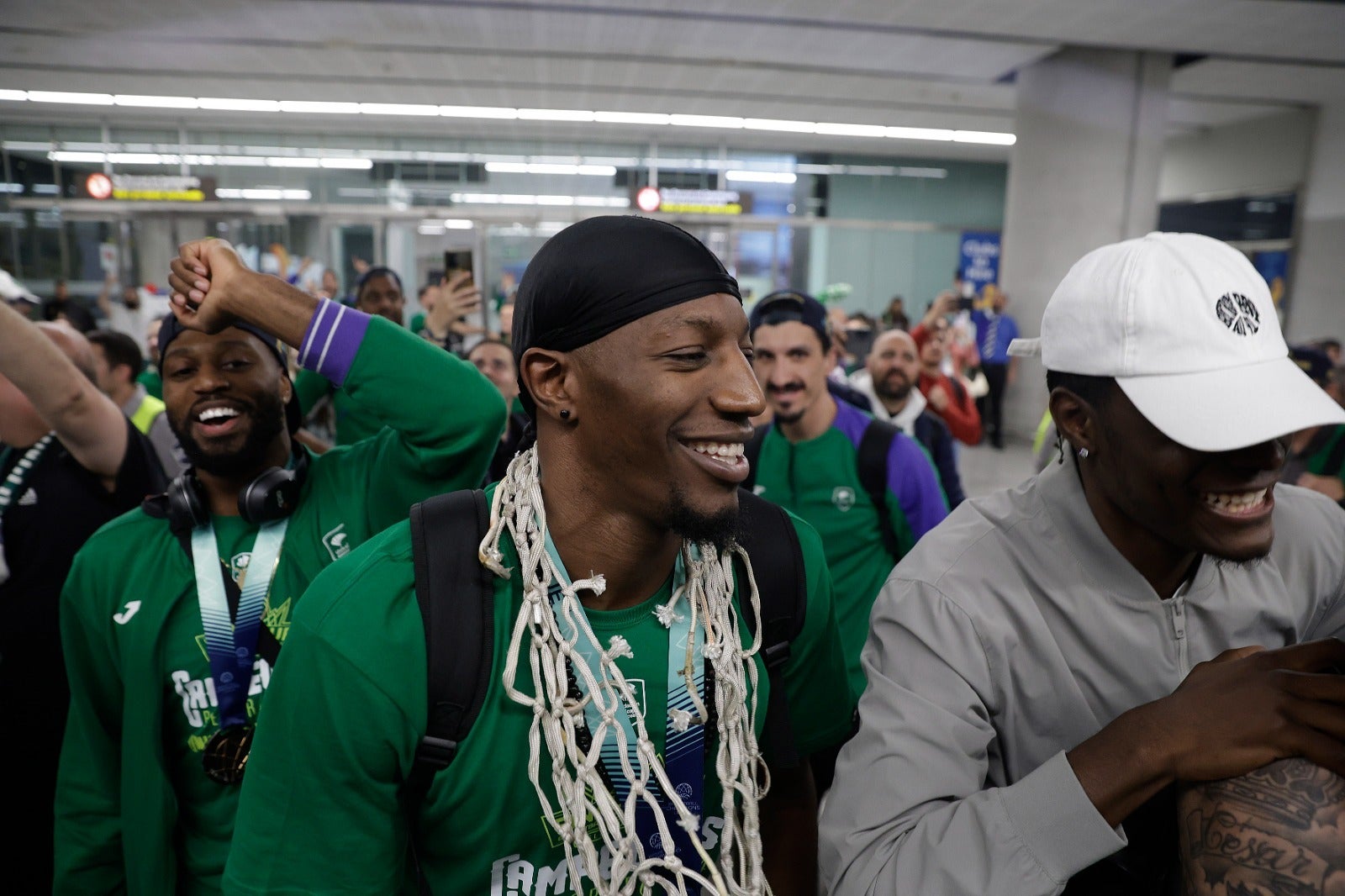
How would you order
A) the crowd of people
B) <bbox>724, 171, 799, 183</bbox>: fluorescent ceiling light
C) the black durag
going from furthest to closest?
<bbox>724, 171, 799, 183</bbox>: fluorescent ceiling light < the black durag < the crowd of people

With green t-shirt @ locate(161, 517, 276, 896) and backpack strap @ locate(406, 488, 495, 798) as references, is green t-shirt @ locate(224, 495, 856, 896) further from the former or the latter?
green t-shirt @ locate(161, 517, 276, 896)

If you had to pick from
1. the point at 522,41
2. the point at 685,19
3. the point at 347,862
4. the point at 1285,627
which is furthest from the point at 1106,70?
the point at 347,862

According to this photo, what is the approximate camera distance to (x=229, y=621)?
1.63 metres

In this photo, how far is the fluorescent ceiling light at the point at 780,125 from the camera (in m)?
14.8

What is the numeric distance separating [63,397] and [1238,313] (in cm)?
244

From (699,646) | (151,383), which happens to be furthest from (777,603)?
(151,383)

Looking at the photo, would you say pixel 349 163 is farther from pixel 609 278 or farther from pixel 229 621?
pixel 609 278

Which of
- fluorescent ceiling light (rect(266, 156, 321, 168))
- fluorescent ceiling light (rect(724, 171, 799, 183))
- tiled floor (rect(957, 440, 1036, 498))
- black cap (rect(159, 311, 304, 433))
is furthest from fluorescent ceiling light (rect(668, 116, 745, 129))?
black cap (rect(159, 311, 304, 433))

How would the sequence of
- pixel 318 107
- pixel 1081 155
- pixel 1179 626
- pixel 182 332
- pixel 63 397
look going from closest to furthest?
pixel 1179 626
pixel 182 332
pixel 63 397
pixel 1081 155
pixel 318 107

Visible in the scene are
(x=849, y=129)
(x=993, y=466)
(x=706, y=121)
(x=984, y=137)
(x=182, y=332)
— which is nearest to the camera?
(x=182, y=332)

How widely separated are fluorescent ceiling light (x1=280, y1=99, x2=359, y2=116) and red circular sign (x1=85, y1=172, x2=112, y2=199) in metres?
3.13

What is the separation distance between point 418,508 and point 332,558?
2.04 ft

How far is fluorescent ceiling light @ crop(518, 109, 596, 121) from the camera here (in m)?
13.9

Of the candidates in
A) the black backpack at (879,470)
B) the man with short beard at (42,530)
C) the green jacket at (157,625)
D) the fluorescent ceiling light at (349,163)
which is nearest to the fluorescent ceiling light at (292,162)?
the fluorescent ceiling light at (349,163)
